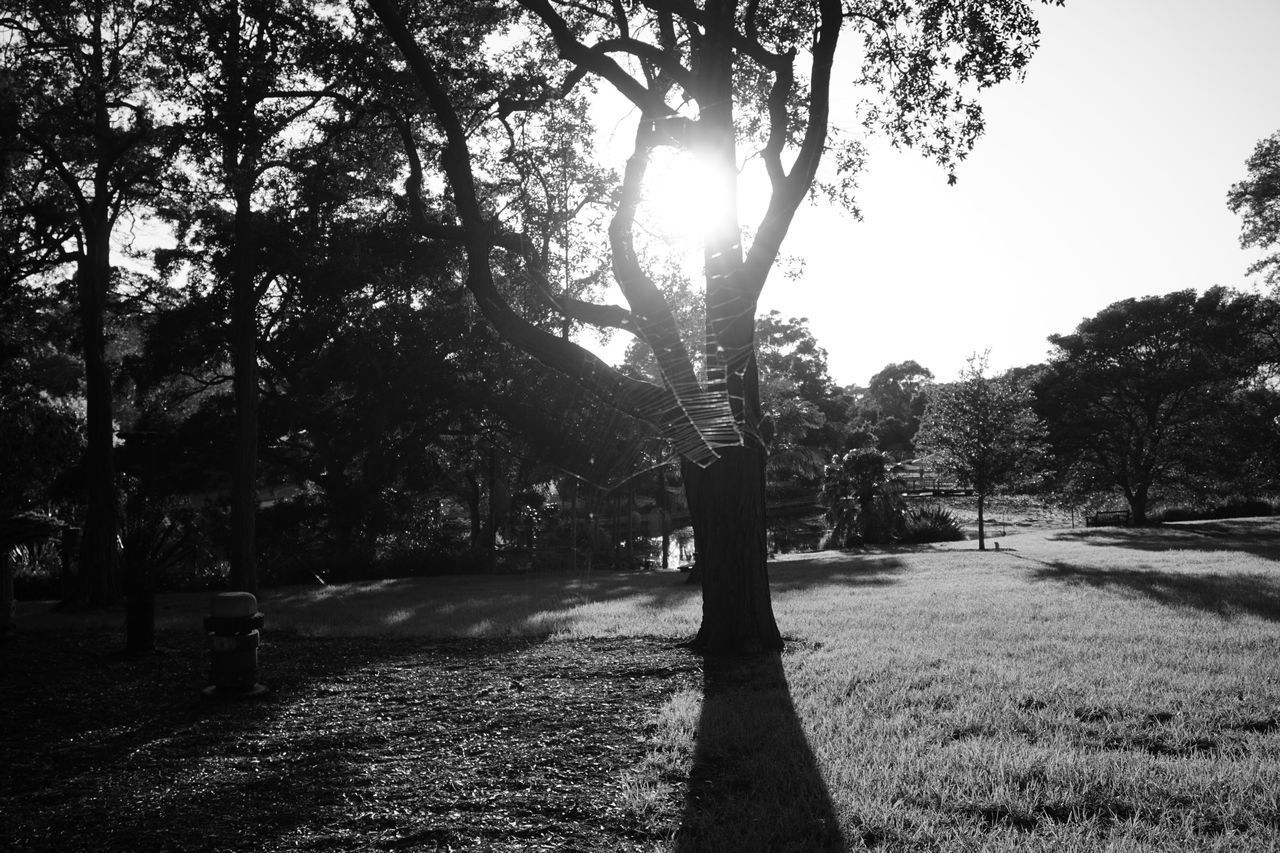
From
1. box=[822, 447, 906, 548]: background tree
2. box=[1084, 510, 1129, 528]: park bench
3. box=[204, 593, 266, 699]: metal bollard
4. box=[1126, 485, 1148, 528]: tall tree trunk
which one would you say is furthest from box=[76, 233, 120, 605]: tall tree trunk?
box=[1084, 510, 1129, 528]: park bench

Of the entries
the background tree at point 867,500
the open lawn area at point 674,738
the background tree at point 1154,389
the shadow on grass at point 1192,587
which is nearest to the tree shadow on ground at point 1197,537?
the background tree at point 1154,389

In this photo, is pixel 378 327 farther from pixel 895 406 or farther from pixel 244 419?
pixel 895 406

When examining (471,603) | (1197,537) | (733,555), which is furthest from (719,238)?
(1197,537)

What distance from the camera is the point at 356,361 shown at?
21422 millimetres

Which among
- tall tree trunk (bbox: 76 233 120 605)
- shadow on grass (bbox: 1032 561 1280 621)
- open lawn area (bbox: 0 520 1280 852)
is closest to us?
open lawn area (bbox: 0 520 1280 852)

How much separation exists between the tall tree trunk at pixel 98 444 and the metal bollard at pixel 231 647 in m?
9.66

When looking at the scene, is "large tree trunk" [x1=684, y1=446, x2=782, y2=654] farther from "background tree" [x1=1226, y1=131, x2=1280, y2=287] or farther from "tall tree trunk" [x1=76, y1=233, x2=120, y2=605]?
"background tree" [x1=1226, y1=131, x2=1280, y2=287]

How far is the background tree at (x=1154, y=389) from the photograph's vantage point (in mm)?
31828

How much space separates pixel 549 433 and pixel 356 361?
5.39 m

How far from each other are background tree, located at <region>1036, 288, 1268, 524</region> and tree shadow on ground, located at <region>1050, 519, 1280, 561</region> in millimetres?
2627

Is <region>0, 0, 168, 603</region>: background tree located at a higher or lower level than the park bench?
higher

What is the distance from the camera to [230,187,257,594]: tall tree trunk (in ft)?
41.9

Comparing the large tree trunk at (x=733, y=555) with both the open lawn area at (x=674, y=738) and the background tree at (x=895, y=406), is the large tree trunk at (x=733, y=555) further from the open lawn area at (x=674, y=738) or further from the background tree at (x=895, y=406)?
the background tree at (x=895, y=406)

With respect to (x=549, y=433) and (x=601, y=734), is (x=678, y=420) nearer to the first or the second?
(x=601, y=734)
